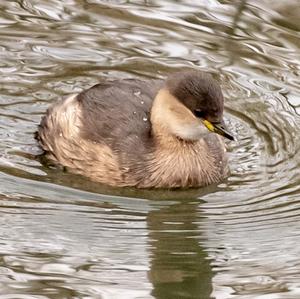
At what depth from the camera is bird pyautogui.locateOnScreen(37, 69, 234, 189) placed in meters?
8.97

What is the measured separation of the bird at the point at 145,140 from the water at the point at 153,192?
0.45ft

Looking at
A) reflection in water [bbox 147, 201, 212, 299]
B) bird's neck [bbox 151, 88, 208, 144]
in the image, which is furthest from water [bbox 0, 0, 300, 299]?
bird's neck [bbox 151, 88, 208, 144]

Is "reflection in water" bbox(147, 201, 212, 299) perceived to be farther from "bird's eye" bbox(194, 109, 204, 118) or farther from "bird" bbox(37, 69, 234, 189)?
"bird's eye" bbox(194, 109, 204, 118)

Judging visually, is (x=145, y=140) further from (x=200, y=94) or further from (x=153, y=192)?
(x=200, y=94)

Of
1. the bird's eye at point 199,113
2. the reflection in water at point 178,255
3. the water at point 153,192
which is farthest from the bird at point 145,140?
the reflection in water at point 178,255

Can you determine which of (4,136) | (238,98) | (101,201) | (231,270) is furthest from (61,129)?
(231,270)

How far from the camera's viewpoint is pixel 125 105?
9.23 metres

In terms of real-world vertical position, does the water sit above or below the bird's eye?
below

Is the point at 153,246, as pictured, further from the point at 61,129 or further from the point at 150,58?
the point at 150,58

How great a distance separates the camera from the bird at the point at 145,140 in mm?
8969

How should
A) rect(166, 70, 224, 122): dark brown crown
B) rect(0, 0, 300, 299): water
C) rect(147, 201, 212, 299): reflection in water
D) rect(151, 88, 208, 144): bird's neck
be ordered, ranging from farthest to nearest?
rect(151, 88, 208, 144): bird's neck, rect(166, 70, 224, 122): dark brown crown, rect(0, 0, 300, 299): water, rect(147, 201, 212, 299): reflection in water

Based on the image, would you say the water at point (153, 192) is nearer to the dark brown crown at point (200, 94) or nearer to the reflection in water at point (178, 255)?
the reflection in water at point (178, 255)

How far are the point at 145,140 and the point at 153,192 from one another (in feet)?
1.27

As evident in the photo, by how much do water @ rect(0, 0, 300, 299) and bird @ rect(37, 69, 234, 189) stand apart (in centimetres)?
14
